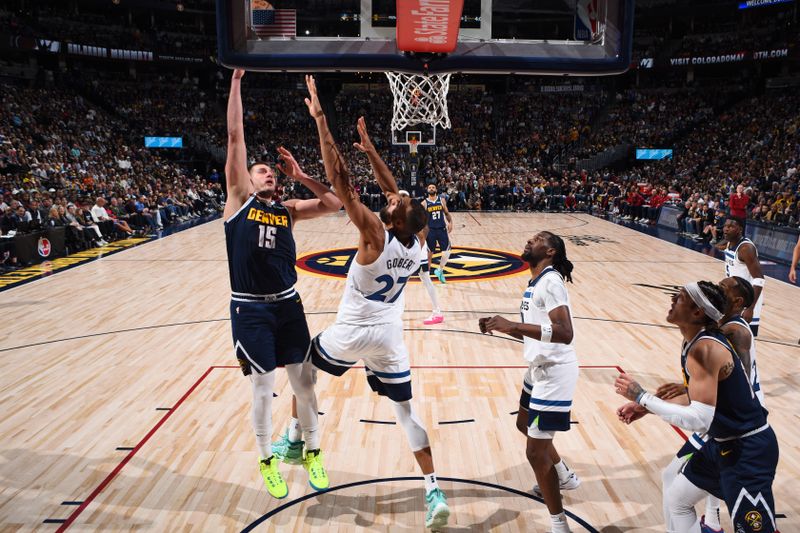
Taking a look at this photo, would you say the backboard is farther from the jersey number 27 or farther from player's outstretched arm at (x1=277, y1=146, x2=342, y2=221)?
the jersey number 27

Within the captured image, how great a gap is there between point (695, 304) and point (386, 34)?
7.57 metres

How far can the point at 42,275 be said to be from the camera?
11672 millimetres

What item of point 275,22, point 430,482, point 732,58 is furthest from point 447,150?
point 430,482

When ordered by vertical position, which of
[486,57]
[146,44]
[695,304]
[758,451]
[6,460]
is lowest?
[6,460]

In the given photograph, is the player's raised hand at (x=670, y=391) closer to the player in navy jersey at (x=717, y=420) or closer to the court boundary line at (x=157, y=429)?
the player in navy jersey at (x=717, y=420)

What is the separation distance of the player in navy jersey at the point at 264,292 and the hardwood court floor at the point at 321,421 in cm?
59

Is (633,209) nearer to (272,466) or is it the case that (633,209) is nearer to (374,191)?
(374,191)

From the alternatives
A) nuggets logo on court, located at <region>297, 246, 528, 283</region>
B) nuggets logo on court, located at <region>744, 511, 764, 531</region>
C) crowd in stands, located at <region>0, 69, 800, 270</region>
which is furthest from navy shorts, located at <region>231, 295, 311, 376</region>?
crowd in stands, located at <region>0, 69, 800, 270</region>

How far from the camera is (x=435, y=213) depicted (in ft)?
32.2

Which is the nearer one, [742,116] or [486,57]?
[486,57]

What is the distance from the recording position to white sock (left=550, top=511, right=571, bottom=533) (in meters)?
3.39

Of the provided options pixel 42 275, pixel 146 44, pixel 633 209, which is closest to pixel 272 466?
pixel 42 275

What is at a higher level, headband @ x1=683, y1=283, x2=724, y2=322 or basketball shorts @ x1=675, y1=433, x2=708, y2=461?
headband @ x1=683, y1=283, x2=724, y2=322

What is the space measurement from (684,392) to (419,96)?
11.2 m
